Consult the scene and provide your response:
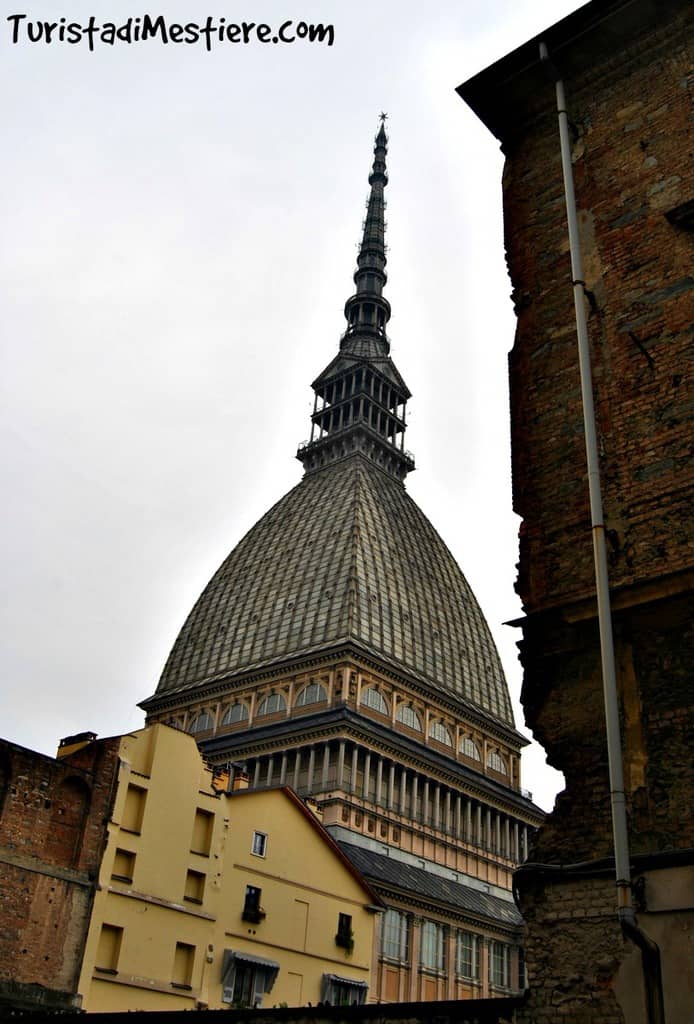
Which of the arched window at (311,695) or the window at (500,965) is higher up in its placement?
the arched window at (311,695)

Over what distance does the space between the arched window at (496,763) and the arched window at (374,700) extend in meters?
12.8

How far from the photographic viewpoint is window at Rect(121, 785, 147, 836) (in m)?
30.1

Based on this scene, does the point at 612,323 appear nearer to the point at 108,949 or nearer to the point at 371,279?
the point at 108,949

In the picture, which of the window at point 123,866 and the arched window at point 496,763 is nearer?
the window at point 123,866

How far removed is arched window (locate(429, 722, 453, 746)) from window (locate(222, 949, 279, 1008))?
43087mm

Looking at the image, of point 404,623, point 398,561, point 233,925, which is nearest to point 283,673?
point 404,623

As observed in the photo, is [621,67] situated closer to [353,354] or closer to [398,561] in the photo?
[398,561]

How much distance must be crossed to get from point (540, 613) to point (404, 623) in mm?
70625

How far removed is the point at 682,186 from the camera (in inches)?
536

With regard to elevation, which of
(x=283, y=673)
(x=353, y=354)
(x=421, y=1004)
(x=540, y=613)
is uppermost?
(x=353, y=354)

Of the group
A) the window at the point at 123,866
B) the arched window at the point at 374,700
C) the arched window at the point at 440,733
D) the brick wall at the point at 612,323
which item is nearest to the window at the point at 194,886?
the window at the point at 123,866

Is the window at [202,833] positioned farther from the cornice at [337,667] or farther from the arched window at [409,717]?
the arched window at [409,717]

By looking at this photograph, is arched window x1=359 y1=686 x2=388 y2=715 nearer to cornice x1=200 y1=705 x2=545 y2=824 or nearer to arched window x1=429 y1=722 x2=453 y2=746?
cornice x1=200 y1=705 x2=545 y2=824

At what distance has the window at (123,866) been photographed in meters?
29.1
